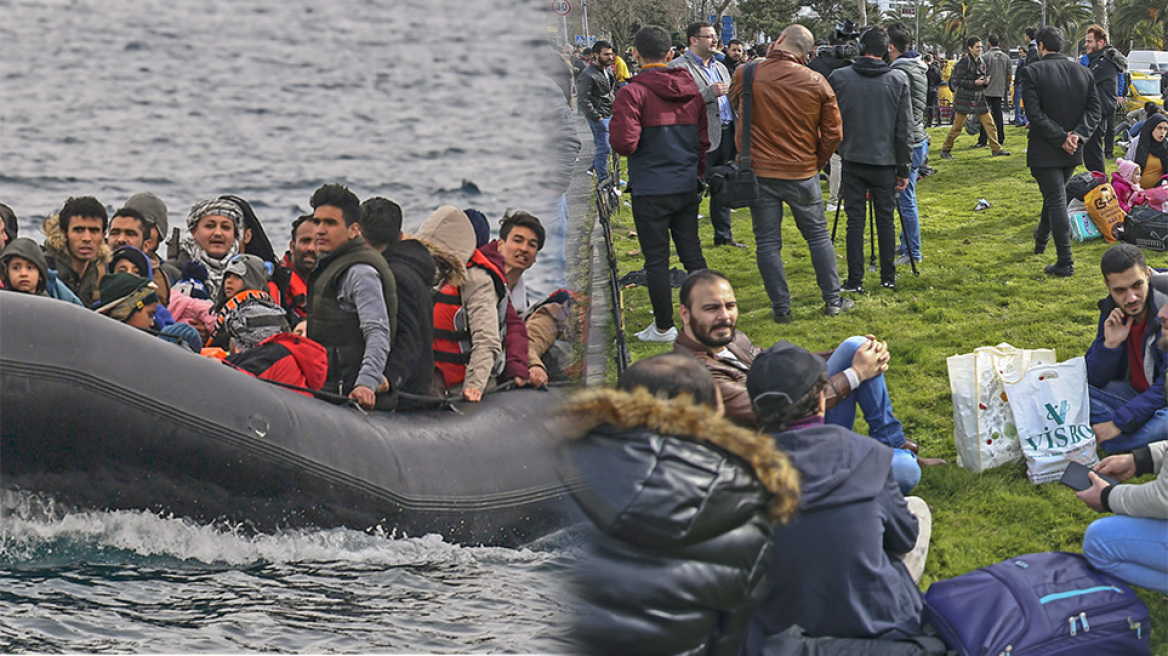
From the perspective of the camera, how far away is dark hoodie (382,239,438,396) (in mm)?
4781

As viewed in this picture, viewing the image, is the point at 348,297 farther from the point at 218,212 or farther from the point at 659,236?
the point at 659,236

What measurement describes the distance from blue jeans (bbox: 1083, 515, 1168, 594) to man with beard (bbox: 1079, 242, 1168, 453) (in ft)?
4.05

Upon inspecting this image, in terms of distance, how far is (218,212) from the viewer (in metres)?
5.84

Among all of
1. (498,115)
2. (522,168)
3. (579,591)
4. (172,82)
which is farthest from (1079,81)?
(172,82)

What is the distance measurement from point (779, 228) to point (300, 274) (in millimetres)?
2855

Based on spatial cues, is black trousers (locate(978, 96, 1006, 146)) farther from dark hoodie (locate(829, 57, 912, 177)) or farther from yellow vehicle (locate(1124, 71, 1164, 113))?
dark hoodie (locate(829, 57, 912, 177))

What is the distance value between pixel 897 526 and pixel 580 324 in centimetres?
270

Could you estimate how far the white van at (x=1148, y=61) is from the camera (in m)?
23.1

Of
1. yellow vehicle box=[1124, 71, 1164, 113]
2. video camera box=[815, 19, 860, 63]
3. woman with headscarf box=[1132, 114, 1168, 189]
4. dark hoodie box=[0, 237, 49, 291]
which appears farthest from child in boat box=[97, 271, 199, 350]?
yellow vehicle box=[1124, 71, 1164, 113]

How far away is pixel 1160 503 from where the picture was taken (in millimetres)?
3367

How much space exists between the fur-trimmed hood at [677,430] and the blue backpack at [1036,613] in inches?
41.6

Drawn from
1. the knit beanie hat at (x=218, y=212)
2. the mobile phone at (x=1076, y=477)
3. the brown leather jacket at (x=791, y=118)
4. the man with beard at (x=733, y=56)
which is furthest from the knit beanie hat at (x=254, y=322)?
the man with beard at (x=733, y=56)

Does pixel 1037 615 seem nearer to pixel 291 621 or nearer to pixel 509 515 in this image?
pixel 509 515

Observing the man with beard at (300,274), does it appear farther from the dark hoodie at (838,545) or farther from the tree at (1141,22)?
the tree at (1141,22)
